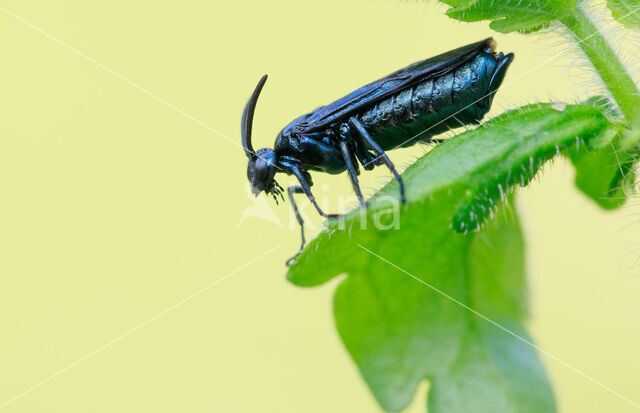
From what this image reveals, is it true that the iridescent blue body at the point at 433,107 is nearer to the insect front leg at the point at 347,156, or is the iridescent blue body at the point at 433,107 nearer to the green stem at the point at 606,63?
the insect front leg at the point at 347,156

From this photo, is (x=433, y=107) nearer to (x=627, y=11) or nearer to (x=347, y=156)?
(x=347, y=156)

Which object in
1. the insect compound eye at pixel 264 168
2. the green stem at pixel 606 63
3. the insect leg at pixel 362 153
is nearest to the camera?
the green stem at pixel 606 63

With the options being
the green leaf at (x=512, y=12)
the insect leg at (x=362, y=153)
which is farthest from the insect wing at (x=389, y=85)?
the green leaf at (x=512, y=12)

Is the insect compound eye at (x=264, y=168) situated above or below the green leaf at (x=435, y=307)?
above

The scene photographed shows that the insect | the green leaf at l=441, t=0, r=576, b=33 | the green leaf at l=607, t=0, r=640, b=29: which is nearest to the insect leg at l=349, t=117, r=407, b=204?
the insect

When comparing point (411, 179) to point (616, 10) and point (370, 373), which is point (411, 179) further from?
point (370, 373)

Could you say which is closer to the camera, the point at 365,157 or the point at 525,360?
the point at 525,360

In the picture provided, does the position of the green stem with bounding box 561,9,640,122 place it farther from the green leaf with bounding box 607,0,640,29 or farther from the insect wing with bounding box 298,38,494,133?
the insect wing with bounding box 298,38,494,133

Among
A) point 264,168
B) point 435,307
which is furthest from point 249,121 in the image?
point 435,307

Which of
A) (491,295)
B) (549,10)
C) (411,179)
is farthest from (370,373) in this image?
(549,10)
